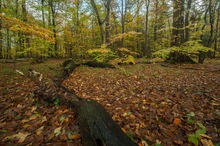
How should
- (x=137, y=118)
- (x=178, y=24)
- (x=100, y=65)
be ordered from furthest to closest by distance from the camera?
(x=100, y=65) → (x=178, y=24) → (x=137, y=118)

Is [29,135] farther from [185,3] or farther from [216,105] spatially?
[185,3]

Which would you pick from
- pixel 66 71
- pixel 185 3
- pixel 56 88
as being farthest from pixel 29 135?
pixel 185 3

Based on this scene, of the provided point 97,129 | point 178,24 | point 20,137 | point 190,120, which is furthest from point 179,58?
point 20,137

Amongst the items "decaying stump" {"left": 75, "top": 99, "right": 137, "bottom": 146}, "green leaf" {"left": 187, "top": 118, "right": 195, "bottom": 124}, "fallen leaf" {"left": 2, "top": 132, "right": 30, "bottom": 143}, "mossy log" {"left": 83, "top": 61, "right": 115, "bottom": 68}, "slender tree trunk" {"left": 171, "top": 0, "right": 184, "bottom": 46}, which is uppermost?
"slender tree trunk" {"left": 171, "top": 0, "right": 184, "bottom": 46}

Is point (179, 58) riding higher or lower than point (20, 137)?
higher

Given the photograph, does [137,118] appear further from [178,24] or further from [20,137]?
[178,24]

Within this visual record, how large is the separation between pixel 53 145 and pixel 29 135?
22.2 inches

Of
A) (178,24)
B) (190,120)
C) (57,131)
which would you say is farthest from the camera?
(178,24)

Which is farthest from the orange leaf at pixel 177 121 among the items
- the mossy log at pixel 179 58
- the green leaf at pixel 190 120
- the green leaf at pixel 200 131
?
the mossy log at pixel 179 58

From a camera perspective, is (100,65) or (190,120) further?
(100,65)

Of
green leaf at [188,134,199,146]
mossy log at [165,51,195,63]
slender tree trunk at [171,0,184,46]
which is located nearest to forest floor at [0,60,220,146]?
green leaf at [188,134,199,146]

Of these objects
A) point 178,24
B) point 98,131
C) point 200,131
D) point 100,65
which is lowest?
point 200,131

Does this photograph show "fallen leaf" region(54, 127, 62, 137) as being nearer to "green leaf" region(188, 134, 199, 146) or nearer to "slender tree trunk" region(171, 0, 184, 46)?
"green leaf" region(188, 134, 199, 146)

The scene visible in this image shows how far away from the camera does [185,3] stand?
308 inches
